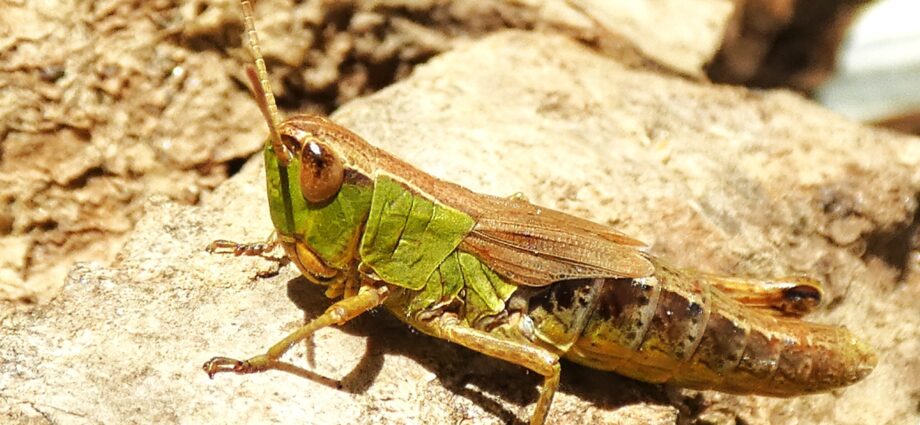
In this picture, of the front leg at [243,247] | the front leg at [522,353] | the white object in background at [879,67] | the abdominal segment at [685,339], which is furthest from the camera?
the white object in background at [879,67]

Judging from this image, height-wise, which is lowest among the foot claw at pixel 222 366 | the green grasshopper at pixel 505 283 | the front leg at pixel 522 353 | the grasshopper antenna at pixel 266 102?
the foot claw at pixel 222 366

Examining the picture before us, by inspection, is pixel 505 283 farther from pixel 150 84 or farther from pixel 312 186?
pixel 150 84

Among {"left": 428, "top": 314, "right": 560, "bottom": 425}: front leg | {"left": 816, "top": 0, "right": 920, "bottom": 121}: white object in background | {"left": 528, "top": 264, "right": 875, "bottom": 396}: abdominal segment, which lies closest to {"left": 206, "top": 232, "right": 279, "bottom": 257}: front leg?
{"left": 428, "top": 314, "right": 560, "bottom": 425}: front leg

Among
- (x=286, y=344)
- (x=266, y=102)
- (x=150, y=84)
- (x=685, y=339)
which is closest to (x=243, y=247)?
(x=286, y=344)

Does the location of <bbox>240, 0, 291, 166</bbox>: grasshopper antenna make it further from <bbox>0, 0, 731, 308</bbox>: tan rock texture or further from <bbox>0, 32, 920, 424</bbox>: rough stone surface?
<bbox>0, 0, 731, 308</bbox>: tan rock texture

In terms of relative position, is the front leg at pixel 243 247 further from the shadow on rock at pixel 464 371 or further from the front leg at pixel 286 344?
the front leg at pixel 286 344

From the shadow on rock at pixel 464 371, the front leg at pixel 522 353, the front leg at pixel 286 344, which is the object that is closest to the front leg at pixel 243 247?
the shadow on rock at pixel 464 371

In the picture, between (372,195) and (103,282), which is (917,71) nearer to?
(372,195)
